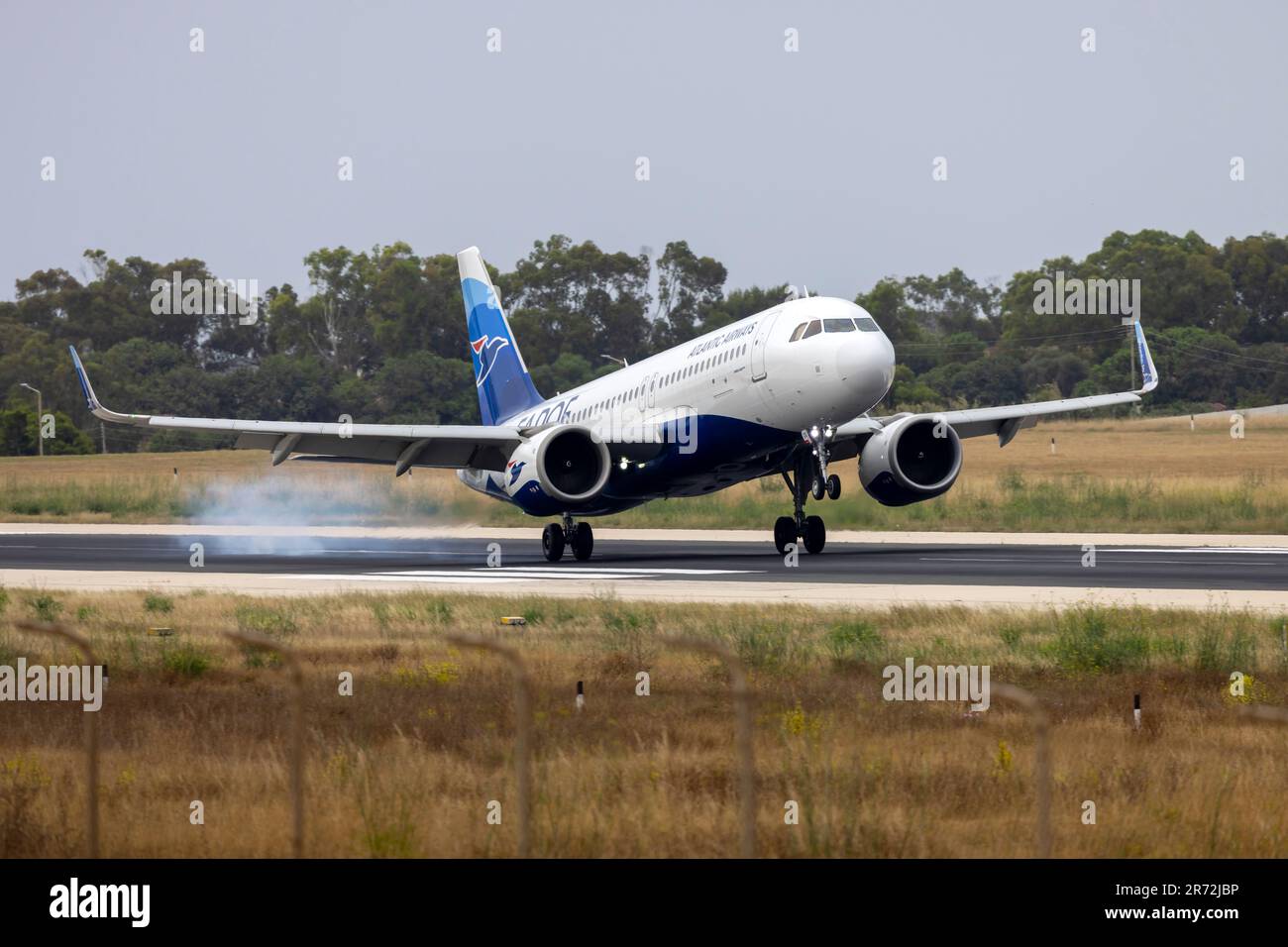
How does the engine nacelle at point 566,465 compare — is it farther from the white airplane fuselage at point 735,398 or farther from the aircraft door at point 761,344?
the aircraft door at point 761,344

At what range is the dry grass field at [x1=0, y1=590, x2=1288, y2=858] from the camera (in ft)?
38.9

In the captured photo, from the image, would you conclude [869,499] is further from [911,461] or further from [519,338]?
[519,338]

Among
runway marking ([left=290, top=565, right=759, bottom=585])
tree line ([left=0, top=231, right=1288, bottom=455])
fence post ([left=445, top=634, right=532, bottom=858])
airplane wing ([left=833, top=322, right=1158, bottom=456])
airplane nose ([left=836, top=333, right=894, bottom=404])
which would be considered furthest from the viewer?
tree line ([left=0, top=231, right=1288, bottom=455])

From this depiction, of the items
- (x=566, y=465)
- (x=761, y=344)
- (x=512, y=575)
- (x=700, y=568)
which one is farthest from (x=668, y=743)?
(x=566, y=465)

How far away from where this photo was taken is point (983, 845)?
462 inches

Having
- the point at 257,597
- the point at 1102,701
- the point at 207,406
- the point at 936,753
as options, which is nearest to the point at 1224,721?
the point at 1102,701

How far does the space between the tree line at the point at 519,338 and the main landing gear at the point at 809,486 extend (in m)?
61.9

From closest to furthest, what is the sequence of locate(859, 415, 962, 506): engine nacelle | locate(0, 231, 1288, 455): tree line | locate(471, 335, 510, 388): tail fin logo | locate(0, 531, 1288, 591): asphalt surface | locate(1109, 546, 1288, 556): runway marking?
locate(0, 531, 1288, 591): asphalt surface < locate(859, 415, 962, 506): engine nacelle < locate(1109, 546, 1288, 556): runway marking < locate(471, 335, 510, 388): tail fin logo < locate(0, 231, 1288, 455): tree line

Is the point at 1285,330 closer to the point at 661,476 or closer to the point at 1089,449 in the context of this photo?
the point at 1089,449

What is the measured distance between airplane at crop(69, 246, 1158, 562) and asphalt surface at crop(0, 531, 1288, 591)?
1.59 meters

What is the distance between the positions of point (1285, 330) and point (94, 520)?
104 metres

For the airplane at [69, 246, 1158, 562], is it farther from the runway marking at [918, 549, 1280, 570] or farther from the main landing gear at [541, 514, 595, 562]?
the runway marking at [918, 549, 1280, 570]

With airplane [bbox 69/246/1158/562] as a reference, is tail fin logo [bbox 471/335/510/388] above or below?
above

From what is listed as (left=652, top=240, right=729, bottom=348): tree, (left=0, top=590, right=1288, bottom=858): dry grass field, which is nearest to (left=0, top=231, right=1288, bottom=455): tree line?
(left=652, top=240, right=729, bottom=348): tree
